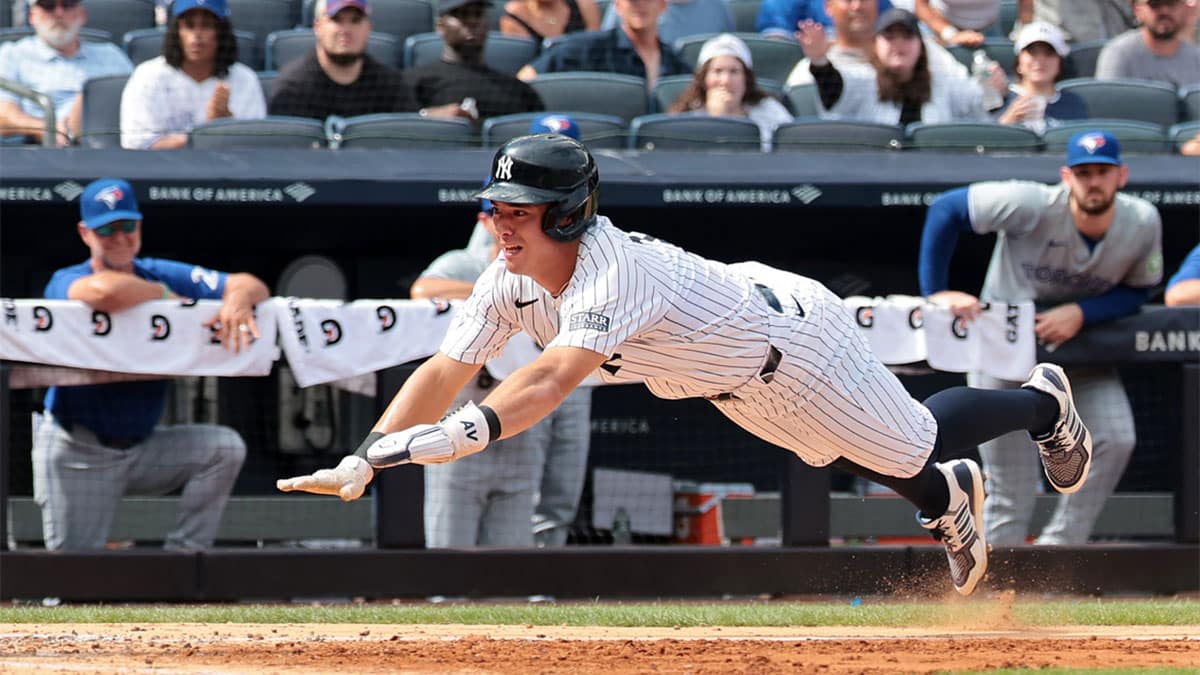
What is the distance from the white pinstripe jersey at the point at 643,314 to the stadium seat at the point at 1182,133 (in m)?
4.41

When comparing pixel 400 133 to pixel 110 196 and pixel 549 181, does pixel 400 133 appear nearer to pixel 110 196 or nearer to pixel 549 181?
pixel 110 196

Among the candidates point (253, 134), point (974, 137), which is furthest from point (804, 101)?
point (253, 134)

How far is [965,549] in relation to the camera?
5.09 metres

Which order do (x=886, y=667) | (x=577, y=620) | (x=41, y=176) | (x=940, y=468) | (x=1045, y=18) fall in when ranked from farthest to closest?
1. (x=1045, y=18)
2. (x=41, y=176)
3. (x=577, y=620)
4. (x=940, y=468)
5. (x=886, y=667)

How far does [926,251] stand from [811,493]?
3.45 ft

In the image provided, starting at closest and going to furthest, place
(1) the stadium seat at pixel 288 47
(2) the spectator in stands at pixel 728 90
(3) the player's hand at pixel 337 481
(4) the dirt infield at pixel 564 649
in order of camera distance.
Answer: (3) the player's hand at pixel 337 481
(4) the dirt infield at pixel 564 649
(2) the spectator in stands at pixel 728 90
(1) the stadium seat at pixel 288 47

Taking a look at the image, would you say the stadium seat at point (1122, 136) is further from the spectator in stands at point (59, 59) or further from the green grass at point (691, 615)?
the spectator in stands at point (59, 59)

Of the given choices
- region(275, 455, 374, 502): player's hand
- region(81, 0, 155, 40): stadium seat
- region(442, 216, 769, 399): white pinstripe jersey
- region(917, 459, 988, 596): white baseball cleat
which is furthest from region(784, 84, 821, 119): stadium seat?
region(275, 455, 374, 502): player's hand

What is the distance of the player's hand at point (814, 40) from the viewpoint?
8.55m

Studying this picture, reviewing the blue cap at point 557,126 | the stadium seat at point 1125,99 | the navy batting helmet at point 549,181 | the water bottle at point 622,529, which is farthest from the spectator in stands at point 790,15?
the navy batting helmet at point 549,181

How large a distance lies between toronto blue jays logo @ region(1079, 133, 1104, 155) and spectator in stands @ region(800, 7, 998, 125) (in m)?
1.73

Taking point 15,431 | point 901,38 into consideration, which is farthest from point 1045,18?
point 15,431

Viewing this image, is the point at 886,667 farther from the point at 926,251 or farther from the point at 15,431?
the point at 15,431

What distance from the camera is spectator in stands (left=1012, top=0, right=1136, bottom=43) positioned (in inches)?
384
